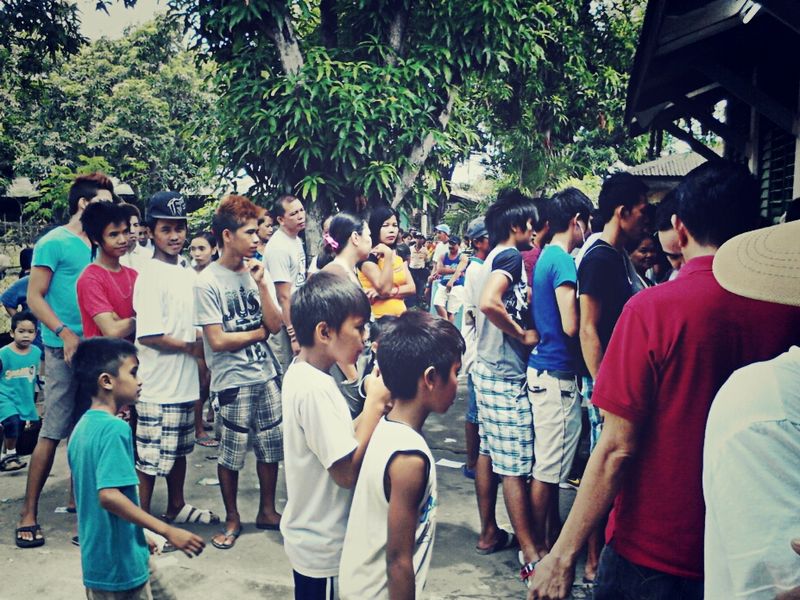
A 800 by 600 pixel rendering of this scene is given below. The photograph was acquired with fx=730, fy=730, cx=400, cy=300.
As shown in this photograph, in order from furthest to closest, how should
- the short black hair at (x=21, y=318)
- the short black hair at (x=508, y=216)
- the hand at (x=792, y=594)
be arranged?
the short black hair at (x=21, y=318) < the short black hair at (x=508, y=216) < the hand at (x=792, y=594)

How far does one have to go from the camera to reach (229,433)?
436 centimetres

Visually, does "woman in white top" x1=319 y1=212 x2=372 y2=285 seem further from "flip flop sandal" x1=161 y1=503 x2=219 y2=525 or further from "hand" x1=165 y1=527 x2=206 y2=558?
"hand" x1=165 y1=527 x2=206 y2=558

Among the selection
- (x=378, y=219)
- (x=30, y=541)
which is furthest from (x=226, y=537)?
(x=378, y=219)

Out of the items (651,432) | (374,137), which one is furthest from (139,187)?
(651,432)

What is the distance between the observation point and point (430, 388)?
2.26m

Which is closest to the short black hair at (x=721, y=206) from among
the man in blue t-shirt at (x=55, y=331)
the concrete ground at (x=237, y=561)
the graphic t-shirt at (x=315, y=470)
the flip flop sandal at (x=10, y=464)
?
the graphic t-shirt at (x=315, y=470)

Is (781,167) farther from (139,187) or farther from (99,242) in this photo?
(139,187)

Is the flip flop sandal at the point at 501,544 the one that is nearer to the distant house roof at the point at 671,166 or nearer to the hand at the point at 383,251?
the hand at the point at 383,251

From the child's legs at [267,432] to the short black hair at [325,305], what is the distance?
6.11 ft

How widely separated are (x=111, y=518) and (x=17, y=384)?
3.67 metres

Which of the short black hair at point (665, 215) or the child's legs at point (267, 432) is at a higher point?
the short black hair at point (665, 215)

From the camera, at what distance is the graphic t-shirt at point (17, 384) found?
576cm

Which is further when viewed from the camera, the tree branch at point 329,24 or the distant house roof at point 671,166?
the distant house roof at point 671,166

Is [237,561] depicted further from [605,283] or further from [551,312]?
[605,283]
